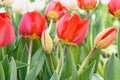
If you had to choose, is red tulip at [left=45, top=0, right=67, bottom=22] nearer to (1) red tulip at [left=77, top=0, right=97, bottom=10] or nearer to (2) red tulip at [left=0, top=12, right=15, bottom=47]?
(1) red tulip at [left=77, top=0, right=97, bottom=10]

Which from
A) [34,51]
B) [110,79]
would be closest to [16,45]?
[34,51]

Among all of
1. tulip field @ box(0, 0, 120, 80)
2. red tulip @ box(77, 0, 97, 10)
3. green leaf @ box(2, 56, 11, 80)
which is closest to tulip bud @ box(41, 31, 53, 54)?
tulip field @ box(0, 0, 120, 80)

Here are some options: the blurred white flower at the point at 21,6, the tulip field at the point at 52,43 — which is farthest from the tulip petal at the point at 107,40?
the blurred white flower at the point at 21,6

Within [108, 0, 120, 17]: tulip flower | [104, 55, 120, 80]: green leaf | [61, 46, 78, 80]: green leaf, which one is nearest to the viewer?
[104, 55, 120, 80]: green leaf

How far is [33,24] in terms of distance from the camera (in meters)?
1.10

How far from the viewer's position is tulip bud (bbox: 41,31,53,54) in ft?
3.42

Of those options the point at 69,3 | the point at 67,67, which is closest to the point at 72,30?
the point at 67,67

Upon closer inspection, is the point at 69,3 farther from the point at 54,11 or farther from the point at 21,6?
the point at 21,6

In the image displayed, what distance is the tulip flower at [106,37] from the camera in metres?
1.02

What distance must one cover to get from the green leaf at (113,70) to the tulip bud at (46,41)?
0.58 feet

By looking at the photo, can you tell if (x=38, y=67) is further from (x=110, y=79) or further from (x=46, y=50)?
(x=110, y=79)

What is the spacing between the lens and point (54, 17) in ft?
4.17

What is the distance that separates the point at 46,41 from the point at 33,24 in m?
0.09

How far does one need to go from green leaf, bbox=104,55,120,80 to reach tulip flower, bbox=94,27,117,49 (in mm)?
74
